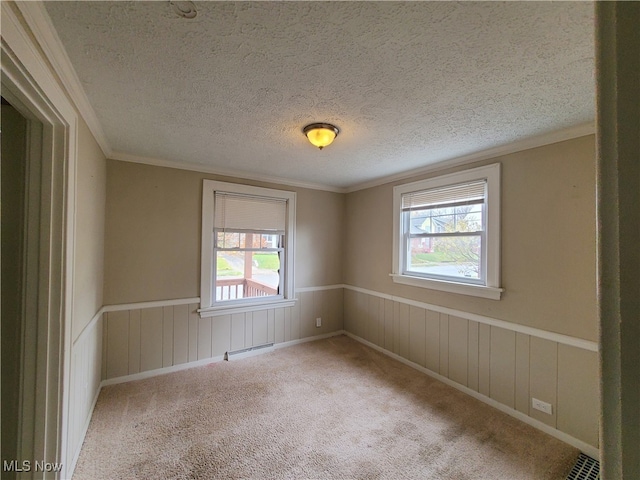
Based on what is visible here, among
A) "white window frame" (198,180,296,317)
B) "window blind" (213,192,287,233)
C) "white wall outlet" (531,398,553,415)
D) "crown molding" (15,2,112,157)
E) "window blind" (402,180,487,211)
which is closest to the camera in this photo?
"crown molding" (15,2,112,157)

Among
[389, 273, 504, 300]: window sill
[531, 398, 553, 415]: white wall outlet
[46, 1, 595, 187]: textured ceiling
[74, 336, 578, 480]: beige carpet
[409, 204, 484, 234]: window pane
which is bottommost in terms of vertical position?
[74, 336, 578, 480]: beige carpet

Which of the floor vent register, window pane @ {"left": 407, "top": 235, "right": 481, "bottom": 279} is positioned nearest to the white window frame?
window pane @ {"left": 407, "top": 235, "right": 481, "bottom": 279}

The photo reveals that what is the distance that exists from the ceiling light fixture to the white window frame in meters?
1.67

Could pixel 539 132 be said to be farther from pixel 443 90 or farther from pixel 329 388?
pixel 329 388

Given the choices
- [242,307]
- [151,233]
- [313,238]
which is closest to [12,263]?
[151,233]

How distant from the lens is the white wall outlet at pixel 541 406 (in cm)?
216

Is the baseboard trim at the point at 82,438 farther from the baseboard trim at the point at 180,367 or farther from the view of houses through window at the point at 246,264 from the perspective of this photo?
the view of houses through window at the point at 246,264

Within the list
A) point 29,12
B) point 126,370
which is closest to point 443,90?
point 29,12

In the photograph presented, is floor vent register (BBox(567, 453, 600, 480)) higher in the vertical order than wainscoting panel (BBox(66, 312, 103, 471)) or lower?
lower

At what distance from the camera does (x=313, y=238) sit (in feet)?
13.4

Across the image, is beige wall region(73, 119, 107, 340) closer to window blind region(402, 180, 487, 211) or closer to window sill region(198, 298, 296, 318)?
window sill region(198, 298, 296, 318)

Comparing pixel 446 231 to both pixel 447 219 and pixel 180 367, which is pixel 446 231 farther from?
pixel 180 367

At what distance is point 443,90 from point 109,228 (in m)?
3.14

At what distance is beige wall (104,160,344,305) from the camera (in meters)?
2.79
